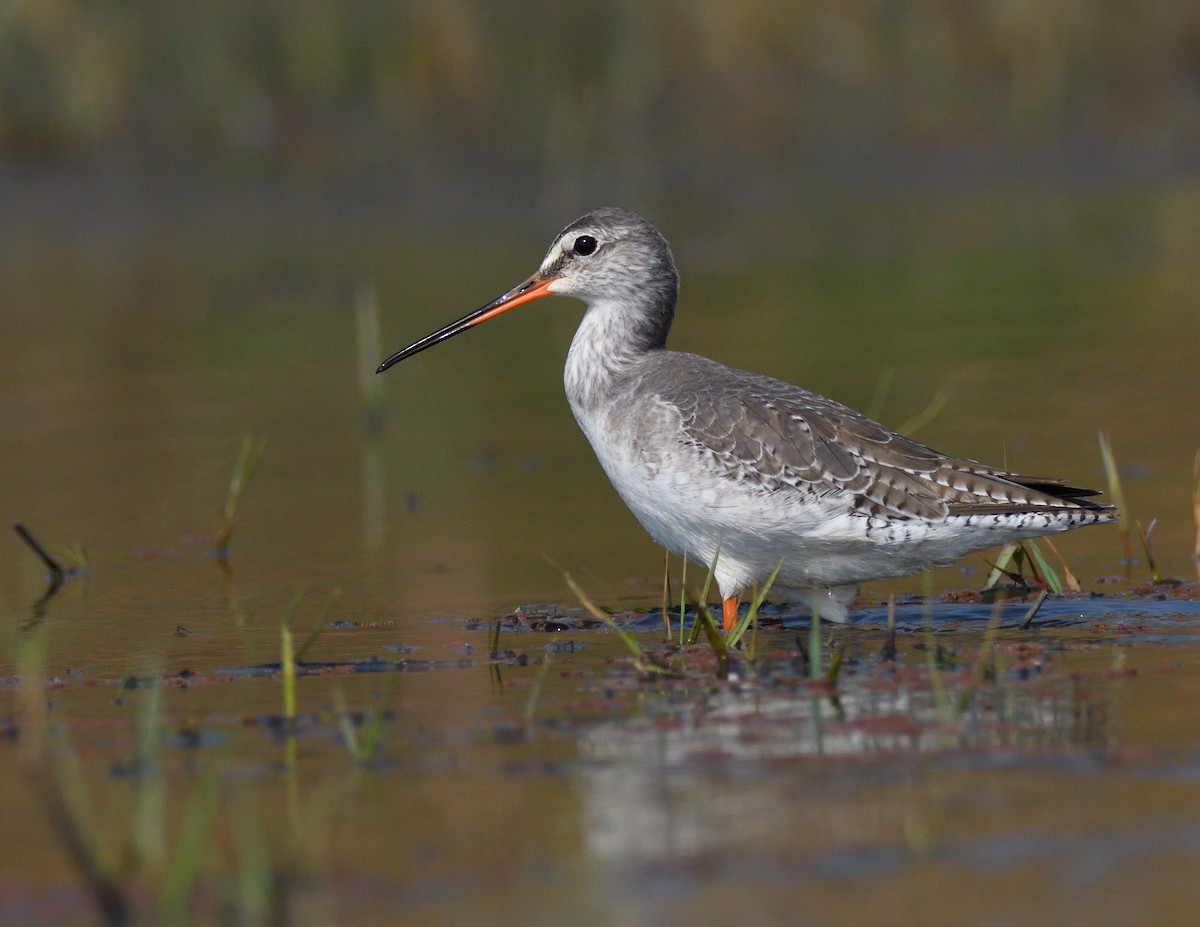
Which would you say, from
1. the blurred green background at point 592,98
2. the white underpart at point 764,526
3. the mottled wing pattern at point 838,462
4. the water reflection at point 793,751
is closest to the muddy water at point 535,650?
the water reflection at point 793,751

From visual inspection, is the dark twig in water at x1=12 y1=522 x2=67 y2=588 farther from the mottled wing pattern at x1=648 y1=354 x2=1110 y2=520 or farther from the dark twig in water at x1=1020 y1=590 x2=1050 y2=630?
the dark twig in water at x1=1020 y1=590 x2=1050 y2=630

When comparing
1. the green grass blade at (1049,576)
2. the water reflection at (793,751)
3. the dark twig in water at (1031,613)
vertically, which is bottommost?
the water reflection at (793,751)

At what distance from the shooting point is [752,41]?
20078mm

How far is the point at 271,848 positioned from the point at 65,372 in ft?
31.1

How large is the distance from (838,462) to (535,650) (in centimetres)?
138

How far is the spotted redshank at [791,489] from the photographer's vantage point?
7.12 m

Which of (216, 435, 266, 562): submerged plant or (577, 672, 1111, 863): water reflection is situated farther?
(216, 435, 266, 562): submerged plant

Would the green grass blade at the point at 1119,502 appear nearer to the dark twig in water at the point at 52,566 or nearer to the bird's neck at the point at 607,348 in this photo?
the bird's neck at the point at 607,348

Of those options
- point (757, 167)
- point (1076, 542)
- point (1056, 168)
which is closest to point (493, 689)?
point (1076, 542)

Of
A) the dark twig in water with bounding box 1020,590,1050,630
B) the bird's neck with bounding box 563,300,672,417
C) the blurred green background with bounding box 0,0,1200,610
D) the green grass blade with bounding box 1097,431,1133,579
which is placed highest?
the blurred green background with bounding box 0,0,1200,610

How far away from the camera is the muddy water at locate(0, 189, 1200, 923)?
456 centimetres

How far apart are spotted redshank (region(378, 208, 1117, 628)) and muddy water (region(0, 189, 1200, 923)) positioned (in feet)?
1.19

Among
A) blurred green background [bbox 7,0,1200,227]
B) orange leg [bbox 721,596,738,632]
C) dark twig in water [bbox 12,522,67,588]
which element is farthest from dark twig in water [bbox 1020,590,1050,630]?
blurred green background [bbox 7,0,1200,227]

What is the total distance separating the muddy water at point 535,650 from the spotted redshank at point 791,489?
0.36 metres
